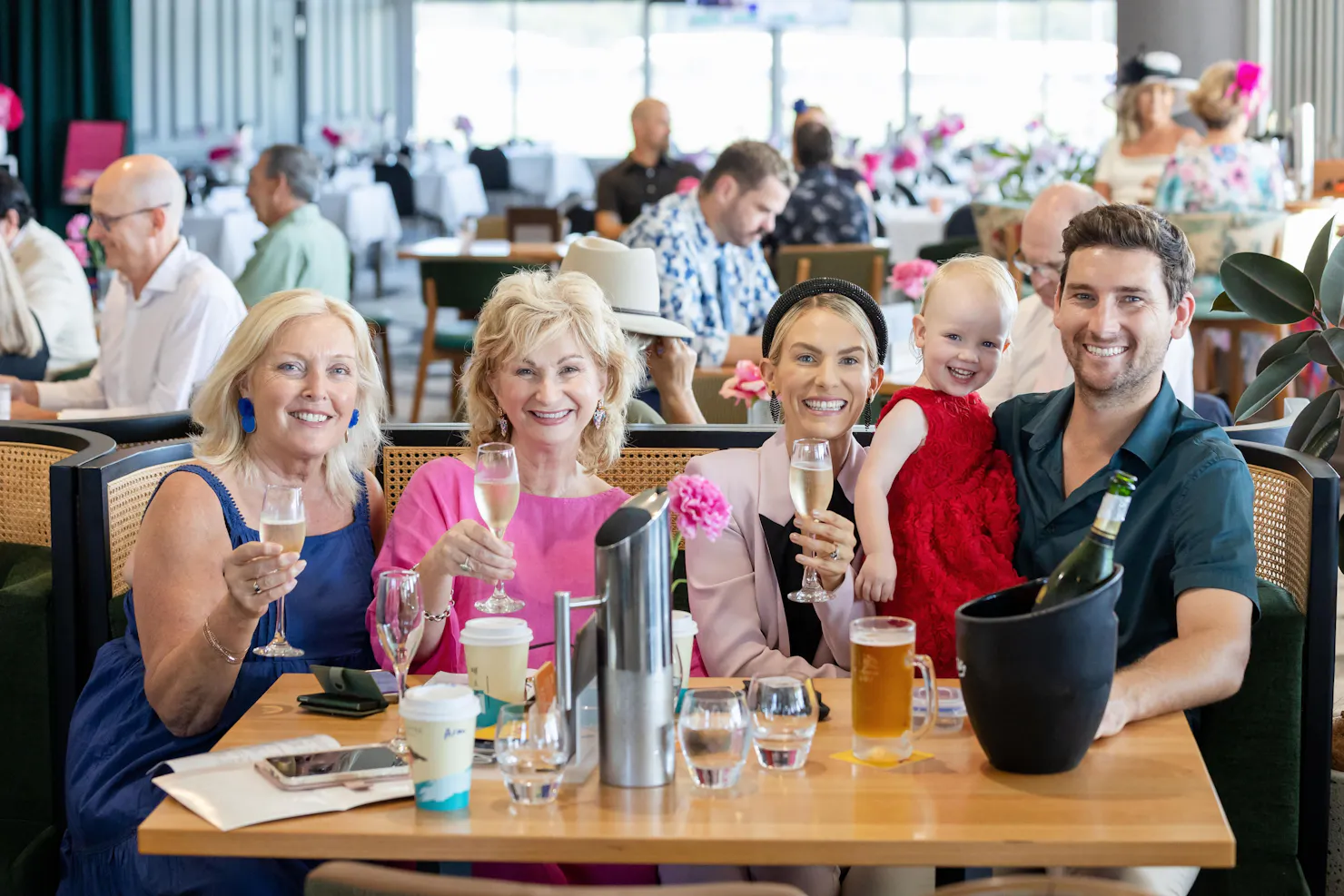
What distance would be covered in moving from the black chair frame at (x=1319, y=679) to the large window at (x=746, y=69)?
16740 millimetres

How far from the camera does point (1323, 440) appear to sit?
2.62 meters

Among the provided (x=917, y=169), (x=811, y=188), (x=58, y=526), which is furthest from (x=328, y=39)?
(x=58, y=526)

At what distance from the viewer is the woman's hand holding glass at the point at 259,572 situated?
6.11 ft

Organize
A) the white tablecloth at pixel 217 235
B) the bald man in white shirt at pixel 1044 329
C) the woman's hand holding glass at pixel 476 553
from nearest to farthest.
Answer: the woman's hand holding glass at pixel 476 553 → the bald man in white shirt at pixel 1044 329 → the white tablecloth at pixel 217 235

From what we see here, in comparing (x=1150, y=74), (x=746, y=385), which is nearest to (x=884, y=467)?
(x=746, y=385)

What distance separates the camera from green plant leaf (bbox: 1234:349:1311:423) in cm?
252

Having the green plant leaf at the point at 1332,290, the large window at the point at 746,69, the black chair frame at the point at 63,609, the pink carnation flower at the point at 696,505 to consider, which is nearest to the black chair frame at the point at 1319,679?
the green plant leaf at the point at 1332,290

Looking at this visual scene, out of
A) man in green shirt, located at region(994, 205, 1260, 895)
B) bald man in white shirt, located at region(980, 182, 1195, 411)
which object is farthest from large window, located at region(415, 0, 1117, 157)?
man in green shirt, located at region(994, 205, 1260, 895)

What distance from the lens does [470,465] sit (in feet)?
7.91

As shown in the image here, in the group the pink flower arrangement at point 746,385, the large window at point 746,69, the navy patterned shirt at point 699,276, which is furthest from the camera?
the large window at point 746,69

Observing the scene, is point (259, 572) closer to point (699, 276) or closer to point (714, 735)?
point (714, 735)

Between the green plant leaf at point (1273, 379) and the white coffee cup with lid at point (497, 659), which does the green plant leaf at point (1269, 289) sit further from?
the white coffee cup with lid at point (497, 659)

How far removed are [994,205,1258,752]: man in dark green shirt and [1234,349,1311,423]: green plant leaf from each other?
33cm

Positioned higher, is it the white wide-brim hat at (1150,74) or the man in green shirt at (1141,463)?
the white wide-brim hat at (1150,74)
